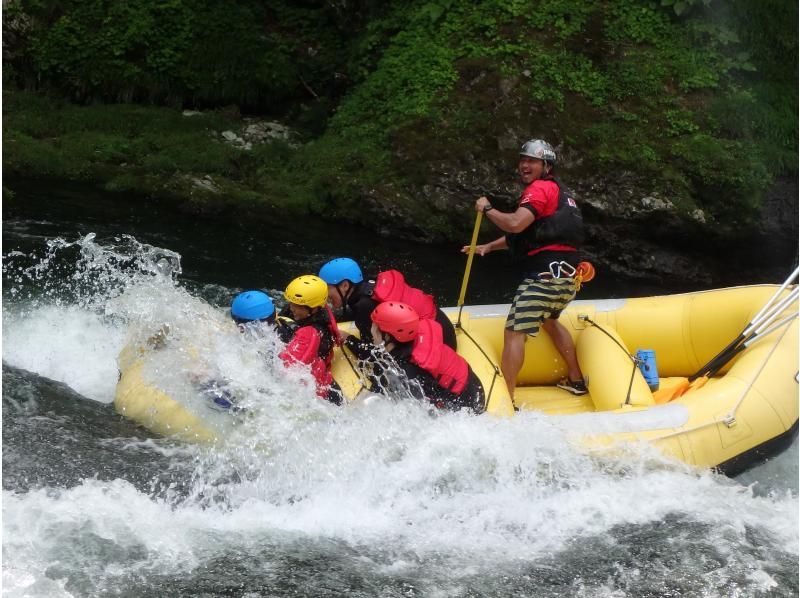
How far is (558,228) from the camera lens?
5797 millimetres

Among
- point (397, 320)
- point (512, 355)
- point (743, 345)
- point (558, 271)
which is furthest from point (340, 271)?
point (743, 345)

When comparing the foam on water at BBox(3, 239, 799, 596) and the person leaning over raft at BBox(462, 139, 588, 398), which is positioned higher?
the person leaning over raft at BBox(462, 139, 588, 398)

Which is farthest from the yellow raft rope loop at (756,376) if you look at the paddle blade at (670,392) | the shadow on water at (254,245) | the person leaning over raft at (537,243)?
the shadow on water at (254,245)

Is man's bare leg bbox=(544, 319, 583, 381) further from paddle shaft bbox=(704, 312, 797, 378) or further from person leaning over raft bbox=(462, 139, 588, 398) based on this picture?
paddle shaft bbox=(704, 312, 797, 378)

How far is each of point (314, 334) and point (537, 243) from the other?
150 centimetres

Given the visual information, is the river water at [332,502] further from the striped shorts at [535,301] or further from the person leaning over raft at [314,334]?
the striped shorts at [535,301]

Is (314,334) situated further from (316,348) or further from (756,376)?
(756,376)

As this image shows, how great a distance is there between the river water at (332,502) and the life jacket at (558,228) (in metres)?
1.14

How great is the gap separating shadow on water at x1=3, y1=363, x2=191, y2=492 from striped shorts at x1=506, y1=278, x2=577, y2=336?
220 cm

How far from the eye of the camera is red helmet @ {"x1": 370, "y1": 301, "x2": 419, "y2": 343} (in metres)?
5.39

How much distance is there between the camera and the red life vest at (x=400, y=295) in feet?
19.1

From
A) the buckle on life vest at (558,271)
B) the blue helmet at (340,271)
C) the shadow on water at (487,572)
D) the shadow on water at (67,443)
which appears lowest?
the shadow on water at (67,443)

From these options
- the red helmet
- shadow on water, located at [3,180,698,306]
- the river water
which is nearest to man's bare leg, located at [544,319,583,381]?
the river water

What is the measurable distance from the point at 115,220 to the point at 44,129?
9.05 feet
